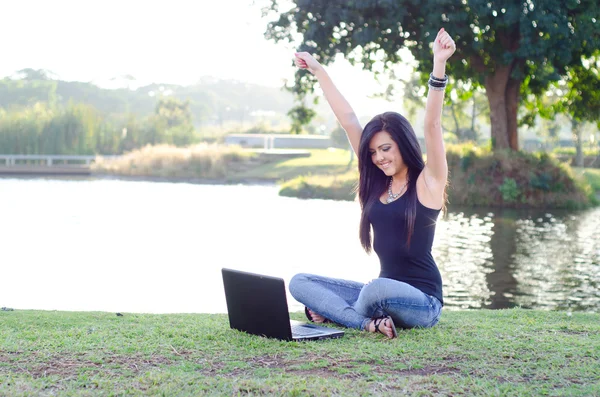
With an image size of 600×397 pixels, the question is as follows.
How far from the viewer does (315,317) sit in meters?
5.02

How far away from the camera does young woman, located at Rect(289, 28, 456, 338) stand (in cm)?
454

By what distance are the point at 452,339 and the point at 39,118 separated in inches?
1514

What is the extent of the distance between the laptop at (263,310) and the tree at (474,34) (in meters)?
13.2

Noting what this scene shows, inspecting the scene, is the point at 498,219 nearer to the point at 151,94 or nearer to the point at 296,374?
the point at 296,374

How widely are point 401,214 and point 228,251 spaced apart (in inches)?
347

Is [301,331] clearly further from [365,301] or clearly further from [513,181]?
[513,181]

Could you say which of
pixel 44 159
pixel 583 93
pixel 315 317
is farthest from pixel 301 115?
pixel 44 159

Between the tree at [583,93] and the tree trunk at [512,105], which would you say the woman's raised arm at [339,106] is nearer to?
the tree trunk at [512,105]

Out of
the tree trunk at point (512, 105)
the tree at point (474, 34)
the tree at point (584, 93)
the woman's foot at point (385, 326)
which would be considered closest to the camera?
the woman's foot at point (385, 326)

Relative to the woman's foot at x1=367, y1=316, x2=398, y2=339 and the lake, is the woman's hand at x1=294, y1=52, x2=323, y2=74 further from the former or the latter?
the woman's foot at x1=367, y1=316, x2=398, y2=339

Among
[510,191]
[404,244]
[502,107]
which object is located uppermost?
[502,107]

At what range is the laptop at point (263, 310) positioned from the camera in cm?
439

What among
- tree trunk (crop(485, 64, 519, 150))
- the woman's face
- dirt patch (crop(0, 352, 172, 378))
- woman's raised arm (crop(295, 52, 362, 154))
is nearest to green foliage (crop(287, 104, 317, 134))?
tree trunk (crop(485, 64, 519, 150))

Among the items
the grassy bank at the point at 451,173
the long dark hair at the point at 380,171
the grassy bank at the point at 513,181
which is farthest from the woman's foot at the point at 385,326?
the grassy bank at the point at 513,181
